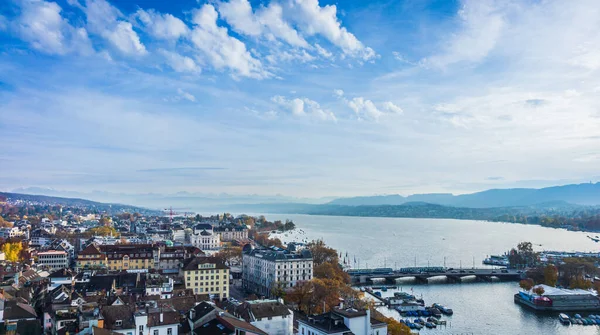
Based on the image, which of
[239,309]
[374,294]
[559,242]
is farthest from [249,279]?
[559,242]

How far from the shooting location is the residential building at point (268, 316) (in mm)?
22750

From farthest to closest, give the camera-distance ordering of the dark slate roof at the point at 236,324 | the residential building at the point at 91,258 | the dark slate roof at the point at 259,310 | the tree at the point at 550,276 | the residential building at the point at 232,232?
the residential building at the point at 232,232, the tree at the point at 550,276, the residential building at the point at 91,258, the dark slate roof at the point at 259,310, the dark slate roof at the point at 236,324

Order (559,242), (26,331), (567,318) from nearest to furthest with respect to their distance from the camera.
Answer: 1. (26,331)
2. (567,318)
3. (559,242)

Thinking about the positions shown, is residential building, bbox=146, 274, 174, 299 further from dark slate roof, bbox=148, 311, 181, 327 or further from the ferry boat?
the ferry boat

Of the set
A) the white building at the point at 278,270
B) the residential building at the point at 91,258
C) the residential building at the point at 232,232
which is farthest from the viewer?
the residential building at the point at 232,232

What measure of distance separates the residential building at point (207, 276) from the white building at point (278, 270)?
5.13 m

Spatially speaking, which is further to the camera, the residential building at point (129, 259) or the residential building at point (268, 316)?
the residential building at point (129, 259)

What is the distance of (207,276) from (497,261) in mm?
53556

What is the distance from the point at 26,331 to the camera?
22062mm

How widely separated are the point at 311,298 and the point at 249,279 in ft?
50.0

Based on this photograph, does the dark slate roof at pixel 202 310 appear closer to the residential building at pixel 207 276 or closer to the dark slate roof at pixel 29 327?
the dark slate roof at pixel 29 327

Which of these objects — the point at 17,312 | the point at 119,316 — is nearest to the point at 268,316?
the point at 119,316

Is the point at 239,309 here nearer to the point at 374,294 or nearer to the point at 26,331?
the point at 26,331

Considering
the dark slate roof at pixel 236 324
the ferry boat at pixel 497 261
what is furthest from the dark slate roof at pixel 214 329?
the ferry boat at pixel 497 261
